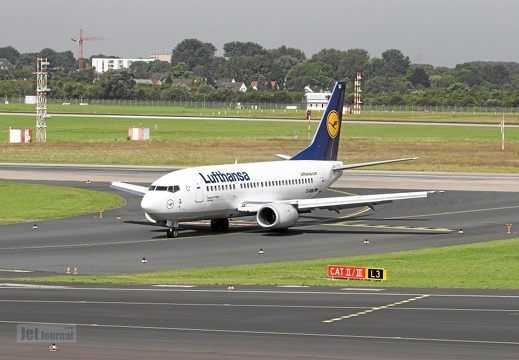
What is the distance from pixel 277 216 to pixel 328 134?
513 inches

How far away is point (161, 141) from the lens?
14562 centimetres

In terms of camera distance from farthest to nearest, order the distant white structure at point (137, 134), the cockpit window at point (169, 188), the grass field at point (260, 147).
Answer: the distant white structure at point (137, 134), the grass field at point (260, 147), the cockpit window at point (169, 188)

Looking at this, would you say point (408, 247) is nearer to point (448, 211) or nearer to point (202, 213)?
point (202, 213)

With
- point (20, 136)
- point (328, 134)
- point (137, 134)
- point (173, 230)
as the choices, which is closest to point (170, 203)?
point (173, 230)

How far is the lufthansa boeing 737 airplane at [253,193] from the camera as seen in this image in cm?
5856

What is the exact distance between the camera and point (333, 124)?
73.2 m

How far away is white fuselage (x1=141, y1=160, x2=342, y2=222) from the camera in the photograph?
58.3 meters

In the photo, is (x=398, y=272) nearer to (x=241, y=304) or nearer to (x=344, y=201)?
(x=241, y=304)

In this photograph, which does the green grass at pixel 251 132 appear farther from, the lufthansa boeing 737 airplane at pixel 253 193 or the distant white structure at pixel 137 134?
the lufthansa boeing 737 airplane at pixel 253 193

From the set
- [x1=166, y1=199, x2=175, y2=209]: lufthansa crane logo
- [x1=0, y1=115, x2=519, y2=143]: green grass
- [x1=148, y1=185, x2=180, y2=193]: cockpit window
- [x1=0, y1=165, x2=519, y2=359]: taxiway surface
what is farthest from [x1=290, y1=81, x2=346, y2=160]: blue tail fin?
[x1=0, y1=115, x2=519, y2=143]: green grass

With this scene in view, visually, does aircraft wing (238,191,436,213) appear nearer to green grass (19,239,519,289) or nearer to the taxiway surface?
the taxiway surface

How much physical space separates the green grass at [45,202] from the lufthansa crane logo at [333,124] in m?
17.2

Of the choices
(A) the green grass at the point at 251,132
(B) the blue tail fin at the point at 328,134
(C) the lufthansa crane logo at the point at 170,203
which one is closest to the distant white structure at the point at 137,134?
(A) the green grass at the point at 251,132

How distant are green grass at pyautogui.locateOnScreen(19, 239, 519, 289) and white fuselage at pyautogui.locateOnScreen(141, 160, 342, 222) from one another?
10154 mm
